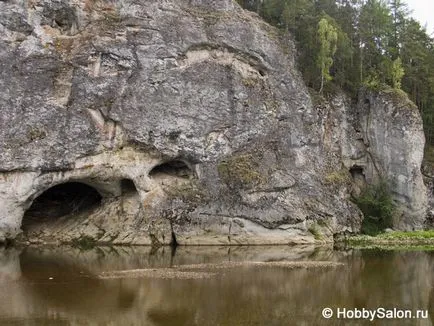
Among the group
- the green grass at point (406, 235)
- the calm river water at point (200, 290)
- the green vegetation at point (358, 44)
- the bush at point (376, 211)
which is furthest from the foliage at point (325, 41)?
the calm river water at point (200, 290)

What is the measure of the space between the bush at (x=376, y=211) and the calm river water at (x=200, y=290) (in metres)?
13.4

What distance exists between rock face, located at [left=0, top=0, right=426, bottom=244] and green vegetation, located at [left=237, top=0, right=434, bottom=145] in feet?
18.8

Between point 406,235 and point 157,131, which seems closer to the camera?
point 157,131

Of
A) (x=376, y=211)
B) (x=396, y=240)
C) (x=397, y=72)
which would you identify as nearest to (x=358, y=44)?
(x=397, y=72)

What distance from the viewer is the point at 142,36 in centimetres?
3806

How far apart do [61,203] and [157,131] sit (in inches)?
390

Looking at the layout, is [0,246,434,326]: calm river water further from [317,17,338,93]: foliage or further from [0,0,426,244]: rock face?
[317,17,338,93]: foliage

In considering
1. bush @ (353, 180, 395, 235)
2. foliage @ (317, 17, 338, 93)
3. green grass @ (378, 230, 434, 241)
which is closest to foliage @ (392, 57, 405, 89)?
foliage @ (317, 17, 338, 93)

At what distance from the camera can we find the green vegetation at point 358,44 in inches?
1870

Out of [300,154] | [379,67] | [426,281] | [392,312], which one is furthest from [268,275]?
[379,67]

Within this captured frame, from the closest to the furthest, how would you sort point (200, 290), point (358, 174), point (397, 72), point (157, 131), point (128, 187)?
point (200, 290) < point (157, 131) < point (128, 187) < point (397, 72) < point (358, 174)

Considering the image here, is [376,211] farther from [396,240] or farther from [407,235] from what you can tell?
[396,240]

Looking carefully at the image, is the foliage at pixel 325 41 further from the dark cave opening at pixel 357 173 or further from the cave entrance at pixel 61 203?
the cave entrance at pixel 61 203

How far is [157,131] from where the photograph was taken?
36375mm
